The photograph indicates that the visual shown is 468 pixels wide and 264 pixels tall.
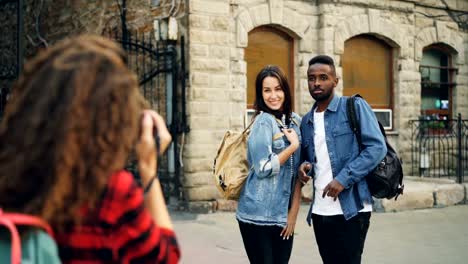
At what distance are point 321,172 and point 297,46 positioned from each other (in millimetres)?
7493

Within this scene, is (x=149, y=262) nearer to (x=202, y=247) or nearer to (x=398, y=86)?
(x=202, y=247)

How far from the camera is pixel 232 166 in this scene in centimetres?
422

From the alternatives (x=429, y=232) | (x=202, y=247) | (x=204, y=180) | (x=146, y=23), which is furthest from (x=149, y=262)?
(x=146, y=23)

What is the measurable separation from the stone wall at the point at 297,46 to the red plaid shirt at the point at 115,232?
815 centimetres

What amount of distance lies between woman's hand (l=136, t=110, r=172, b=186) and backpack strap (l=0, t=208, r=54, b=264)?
36 cm

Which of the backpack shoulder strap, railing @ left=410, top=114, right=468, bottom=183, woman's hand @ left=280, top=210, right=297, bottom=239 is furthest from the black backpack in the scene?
railing @ left=410, top=114, right=468, bottom=183

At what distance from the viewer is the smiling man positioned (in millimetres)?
4005

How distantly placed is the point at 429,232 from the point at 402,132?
462 cm

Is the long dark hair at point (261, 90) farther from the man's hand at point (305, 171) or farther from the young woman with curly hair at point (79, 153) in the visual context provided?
the young woman with curly hair at point (79, 153)

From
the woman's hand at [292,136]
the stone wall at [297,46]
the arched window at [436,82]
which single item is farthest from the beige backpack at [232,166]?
the arched window at [436,82]

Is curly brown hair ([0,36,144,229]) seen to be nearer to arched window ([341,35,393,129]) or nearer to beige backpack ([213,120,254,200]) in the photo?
beige backpack ([213,120,254,200])

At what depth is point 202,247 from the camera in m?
7.35

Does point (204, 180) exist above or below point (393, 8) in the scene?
below

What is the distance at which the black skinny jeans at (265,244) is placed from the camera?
400 cm
